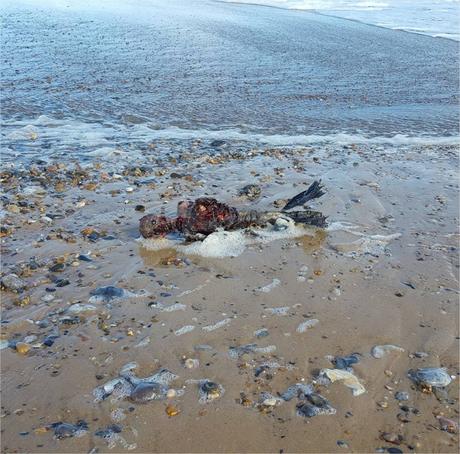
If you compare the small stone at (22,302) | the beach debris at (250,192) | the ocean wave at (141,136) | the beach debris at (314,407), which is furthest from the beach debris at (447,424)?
the ocean wave at (141,136)

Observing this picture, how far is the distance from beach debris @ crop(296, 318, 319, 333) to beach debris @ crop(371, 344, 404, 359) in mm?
400

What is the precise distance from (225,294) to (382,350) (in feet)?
3.61

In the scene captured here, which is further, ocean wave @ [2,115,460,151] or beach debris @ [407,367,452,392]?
ocean wave @ [2,115,460,151]

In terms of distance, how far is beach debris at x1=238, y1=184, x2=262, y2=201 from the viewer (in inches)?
207

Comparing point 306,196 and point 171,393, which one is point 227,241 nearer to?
point 306,196

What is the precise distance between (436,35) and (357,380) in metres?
17.9

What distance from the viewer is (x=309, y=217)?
4512 millimetres

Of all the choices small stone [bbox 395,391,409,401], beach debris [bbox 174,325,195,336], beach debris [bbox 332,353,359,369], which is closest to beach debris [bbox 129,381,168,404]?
beach debris [bbox 174,325,195,336]

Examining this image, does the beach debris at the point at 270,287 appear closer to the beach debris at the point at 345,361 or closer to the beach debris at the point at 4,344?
the beach debris at the point at 345,361

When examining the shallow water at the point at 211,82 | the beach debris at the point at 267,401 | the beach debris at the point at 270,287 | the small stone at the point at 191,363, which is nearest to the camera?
the beach debris at the point at 267,401

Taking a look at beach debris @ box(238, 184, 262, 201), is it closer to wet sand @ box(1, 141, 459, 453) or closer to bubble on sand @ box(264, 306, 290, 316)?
wet sand @ box(1, 141, 459, 453)

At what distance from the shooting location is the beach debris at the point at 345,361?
2865mm

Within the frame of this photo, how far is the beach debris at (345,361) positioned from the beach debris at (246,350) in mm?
364

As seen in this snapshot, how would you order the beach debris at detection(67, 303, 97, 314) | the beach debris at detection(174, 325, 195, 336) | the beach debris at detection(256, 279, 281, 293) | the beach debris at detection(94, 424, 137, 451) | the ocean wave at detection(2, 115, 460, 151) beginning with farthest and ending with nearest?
the ocean wave at detection(2, 115, 460, 151)
the beach debris at detection(256, 279, 281, 293)
the beach debris at detection(67, 303, 97, 314)
the beach debris at detection(174, 325, 195, 336)
the beach debris at detection(94, 424, 137, 451)
